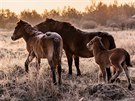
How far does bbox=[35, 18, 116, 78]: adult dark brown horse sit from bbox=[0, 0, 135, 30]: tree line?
47.0 metres

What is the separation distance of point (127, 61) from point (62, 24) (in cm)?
353

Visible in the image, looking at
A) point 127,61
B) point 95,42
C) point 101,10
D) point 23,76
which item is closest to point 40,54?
point 23,76

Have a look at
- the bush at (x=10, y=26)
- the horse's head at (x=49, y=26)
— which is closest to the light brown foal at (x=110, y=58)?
the horse's head at (x=49, y=26)

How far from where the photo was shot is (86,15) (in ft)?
252

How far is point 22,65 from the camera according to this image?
526 inches

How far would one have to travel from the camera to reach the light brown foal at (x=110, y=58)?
10.4 meters

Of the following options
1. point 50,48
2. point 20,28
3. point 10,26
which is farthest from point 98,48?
point 10,26

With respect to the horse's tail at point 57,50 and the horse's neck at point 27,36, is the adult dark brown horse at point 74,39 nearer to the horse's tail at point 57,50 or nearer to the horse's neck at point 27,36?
the horse's neck at point 27,36

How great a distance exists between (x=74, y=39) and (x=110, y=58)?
8.14 ft

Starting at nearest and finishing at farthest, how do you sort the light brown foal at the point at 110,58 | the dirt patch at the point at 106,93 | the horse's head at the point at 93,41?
the dirt patch at the point at 106,93 < the light brown foal at the point at 110,58 < the horse's head at the point at 93,41

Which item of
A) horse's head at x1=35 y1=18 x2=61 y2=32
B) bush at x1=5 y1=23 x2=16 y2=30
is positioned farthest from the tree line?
horse's head at x1=35 y1=18 x2=61 y2=32

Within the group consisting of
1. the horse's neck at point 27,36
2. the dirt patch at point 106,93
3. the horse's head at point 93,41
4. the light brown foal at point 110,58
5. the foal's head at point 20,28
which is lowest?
the dirt patch at point 106,93

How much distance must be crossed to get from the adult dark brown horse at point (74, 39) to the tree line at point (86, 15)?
46964 mm

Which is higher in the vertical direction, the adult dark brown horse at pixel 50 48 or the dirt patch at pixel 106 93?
the adult dark brown horse at pixel 50 48
